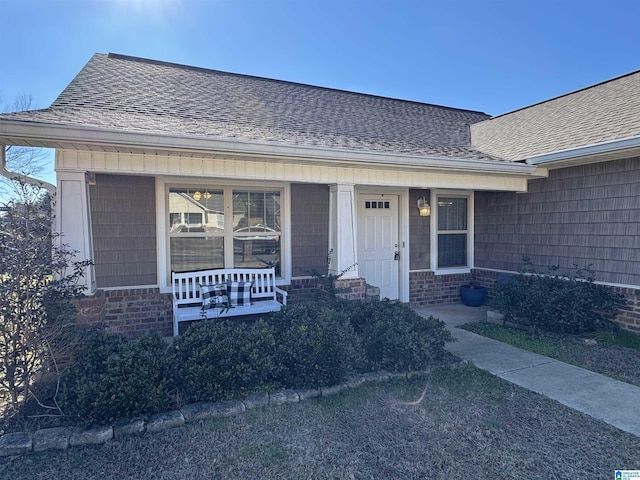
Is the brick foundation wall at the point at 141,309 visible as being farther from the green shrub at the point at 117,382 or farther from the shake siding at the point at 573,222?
the shake siding at the point at 573,222

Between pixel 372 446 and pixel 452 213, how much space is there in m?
6.15

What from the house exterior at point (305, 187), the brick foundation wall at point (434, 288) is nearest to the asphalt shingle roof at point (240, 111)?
the house exterior at point (305, 187)

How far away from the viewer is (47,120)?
4020 millimetres

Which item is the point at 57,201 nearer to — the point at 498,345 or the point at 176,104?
the point at 176,104

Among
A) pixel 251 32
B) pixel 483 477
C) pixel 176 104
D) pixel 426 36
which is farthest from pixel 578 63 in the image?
pixel 483 477

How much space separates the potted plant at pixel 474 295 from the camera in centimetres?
798

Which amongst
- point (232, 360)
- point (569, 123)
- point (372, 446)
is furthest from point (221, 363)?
point (569, 123)

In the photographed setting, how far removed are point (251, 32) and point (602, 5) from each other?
24.1 feet

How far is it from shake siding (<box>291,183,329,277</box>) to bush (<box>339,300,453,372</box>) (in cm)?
170

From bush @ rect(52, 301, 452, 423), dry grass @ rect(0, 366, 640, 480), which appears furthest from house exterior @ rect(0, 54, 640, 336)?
dry grass @ rect(0, 366, 640, 480)

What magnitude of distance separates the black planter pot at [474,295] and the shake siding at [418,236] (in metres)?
0.93

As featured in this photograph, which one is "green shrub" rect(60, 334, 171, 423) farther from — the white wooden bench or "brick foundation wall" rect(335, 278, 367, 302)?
"brick foundation wall" rect(335, 278, 367, 302)

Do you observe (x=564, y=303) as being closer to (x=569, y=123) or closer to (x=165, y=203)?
(x=569, y=123)

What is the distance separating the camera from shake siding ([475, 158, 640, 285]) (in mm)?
5699
